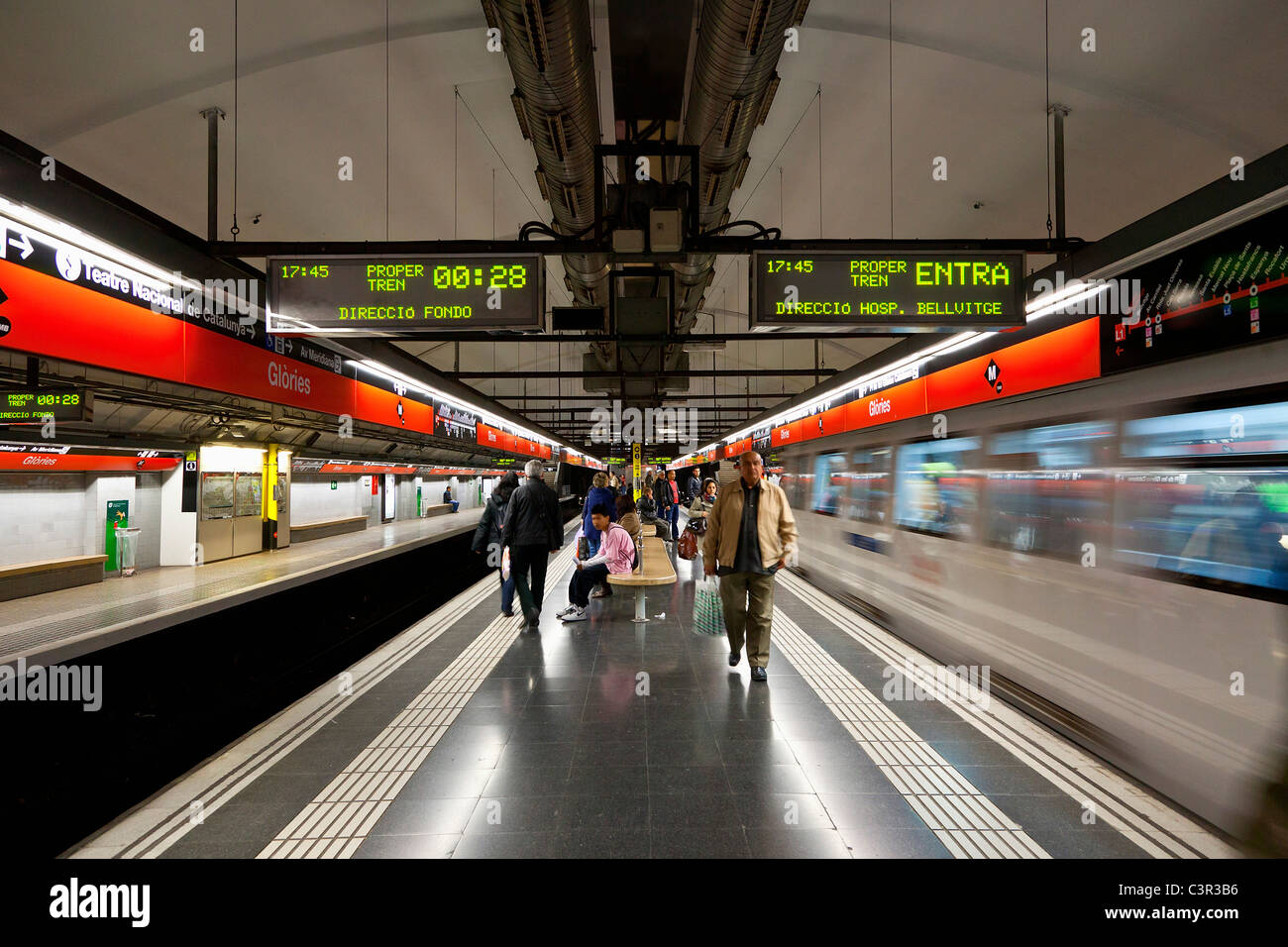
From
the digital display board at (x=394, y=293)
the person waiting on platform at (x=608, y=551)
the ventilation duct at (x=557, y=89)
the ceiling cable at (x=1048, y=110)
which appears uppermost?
the ceiling cable at (x=1048, y=110)

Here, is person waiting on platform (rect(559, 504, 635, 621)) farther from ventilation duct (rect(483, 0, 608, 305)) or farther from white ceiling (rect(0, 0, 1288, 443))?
white ceiling (rect(0, 0, 1288, 443))

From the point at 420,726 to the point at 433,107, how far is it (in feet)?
17.9

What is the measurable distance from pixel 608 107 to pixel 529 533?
173 inches

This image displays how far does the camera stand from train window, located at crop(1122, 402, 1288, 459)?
7.88ft

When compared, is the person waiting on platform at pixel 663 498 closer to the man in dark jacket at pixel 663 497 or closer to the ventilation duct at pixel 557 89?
the man in dark jacket at pixel 663 497

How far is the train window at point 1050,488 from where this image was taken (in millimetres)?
3346

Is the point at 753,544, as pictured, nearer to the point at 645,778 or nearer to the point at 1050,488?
the point at 645,778

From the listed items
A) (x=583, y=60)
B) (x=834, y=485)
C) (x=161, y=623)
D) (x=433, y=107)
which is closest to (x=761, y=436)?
(x=834, y=485)

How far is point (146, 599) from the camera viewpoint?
849 centimetres

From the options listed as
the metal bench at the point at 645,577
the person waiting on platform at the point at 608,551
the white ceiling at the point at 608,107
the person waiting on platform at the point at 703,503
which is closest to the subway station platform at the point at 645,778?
the metal bench at the point at 645,577

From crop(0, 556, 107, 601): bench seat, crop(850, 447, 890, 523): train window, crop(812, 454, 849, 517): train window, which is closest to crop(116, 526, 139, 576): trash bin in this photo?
crop(0, 556, 107, 601): bench seat

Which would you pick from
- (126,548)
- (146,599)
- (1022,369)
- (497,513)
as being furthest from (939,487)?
(126,548)

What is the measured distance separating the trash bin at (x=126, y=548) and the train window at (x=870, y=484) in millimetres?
13484
